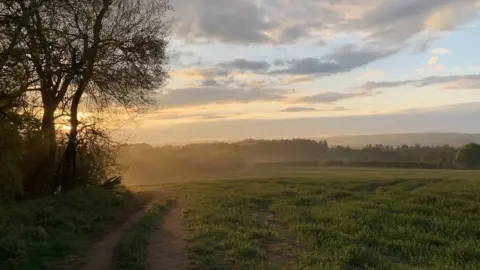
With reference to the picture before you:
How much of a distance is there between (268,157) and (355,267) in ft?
361

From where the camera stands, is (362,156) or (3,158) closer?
(3,158)

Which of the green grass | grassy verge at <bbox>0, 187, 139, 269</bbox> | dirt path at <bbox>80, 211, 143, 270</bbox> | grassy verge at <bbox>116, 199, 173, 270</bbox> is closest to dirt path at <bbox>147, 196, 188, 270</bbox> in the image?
grassy verge at <bbox>116, 199, 173, 270</bbox>

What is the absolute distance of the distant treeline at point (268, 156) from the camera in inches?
3302

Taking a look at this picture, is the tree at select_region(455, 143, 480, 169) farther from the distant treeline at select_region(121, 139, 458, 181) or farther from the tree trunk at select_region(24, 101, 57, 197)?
the tree trunk at select_region(24, 101, 57, 197)

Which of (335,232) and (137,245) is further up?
(137,245)

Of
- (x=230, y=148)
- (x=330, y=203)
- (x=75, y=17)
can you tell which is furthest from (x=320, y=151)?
(x=75, y=17)

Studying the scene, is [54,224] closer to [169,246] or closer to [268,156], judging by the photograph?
[169,246]

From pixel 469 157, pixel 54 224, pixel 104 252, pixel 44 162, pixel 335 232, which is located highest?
pixel 44 162

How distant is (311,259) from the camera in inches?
551

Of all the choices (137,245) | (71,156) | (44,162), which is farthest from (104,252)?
(71,156)

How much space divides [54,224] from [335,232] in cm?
1080

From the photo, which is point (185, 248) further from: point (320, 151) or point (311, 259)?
point (320, 151)

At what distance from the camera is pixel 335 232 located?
18.6 metres

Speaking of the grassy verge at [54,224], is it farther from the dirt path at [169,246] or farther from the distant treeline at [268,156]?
the distant treeline at [268,156]
